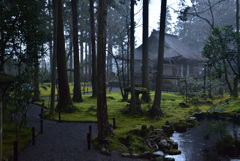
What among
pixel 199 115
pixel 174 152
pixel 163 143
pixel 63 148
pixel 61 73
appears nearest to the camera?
pixel 63 148

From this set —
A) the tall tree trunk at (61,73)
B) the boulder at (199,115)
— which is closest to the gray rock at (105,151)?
the tall tree trunk at (61,73)

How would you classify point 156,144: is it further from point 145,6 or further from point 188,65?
point 188,65

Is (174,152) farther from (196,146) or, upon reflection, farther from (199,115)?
(199,115)

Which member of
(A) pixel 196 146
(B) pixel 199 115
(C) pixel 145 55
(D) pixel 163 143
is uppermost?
(C) pixel 145 55

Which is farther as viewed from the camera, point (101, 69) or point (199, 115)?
point (199, 115)

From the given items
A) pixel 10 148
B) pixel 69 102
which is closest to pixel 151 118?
pixel 69 102

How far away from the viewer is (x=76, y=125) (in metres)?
11.2

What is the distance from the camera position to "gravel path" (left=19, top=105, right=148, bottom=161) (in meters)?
6.79

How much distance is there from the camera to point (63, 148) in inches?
299

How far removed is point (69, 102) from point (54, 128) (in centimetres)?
463

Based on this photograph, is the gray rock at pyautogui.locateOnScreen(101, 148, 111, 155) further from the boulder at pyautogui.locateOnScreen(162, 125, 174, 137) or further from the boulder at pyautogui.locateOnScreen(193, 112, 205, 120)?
the boulder at pyautogui.locateOnScreen(193, 112, 205, 120)

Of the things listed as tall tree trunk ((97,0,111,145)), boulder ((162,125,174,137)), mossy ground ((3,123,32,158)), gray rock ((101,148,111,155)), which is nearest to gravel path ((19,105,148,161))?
gray rock ((101,148,111,155))

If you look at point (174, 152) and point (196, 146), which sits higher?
point (174, 152)

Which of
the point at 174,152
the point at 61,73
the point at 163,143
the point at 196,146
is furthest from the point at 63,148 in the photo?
the point at 61,73
